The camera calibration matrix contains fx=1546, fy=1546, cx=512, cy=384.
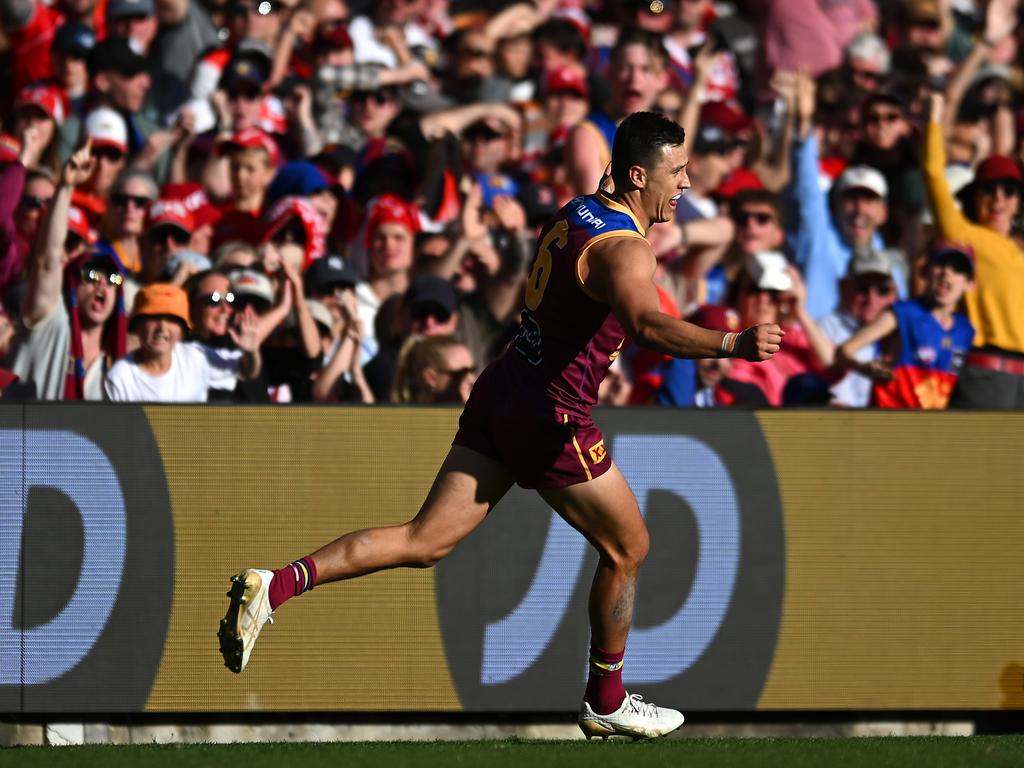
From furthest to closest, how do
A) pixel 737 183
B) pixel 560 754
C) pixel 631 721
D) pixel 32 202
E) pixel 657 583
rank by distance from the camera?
pixel 737 183 → pixel 32 202 → pixel 657 583 → pixel 631 721 → pixel 560 754

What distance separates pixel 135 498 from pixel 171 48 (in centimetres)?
540

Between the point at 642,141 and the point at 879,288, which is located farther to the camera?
the point at 879,288

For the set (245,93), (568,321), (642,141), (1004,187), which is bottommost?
(245,93)

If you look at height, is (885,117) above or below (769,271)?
above

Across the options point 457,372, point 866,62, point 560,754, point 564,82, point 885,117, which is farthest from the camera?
point 866,62

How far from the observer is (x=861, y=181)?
10461 millimetres

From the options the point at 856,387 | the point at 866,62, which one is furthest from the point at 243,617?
the point at 866,62

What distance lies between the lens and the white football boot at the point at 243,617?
18.3ft

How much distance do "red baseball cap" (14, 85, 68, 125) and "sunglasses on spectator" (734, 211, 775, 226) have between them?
15.0 ft

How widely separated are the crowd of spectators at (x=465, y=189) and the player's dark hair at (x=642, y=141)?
2538mm

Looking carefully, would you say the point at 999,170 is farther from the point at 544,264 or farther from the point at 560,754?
the point at 560,754

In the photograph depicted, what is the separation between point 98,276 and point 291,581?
3261 mm

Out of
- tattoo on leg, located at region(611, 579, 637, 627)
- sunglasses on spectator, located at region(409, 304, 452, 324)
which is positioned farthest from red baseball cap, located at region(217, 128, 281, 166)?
tattoo on leg, located at region(611, 579, 637, 627)

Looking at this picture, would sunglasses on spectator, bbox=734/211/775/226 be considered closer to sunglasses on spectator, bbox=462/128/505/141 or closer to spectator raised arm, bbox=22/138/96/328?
sunglasses on spectator, bbox=462/128/505/141
